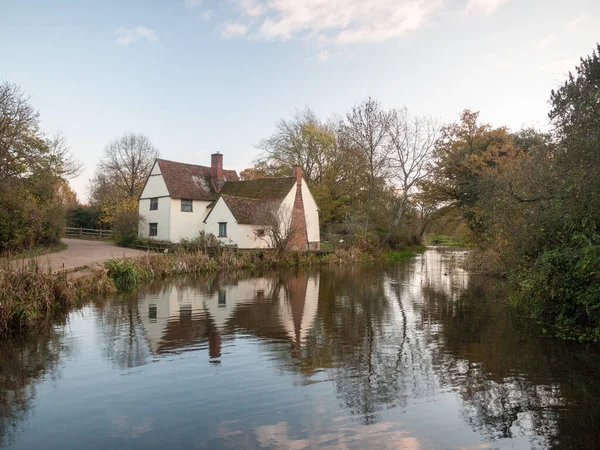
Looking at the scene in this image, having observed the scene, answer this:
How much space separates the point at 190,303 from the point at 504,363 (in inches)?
398

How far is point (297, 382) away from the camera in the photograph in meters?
7.32

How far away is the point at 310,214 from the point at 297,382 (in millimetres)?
31766

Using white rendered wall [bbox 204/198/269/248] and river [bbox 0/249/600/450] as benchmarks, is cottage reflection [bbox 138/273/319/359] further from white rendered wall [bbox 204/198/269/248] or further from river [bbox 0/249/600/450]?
white rendered wall [bbox 204/198/269/248]

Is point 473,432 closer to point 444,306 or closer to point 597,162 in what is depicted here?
point 597,162

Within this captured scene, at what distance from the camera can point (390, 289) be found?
18859 millimetres

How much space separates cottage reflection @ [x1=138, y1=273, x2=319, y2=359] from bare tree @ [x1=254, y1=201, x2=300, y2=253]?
360 inches

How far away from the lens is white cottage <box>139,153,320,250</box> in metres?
33.7

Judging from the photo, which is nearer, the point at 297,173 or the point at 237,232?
the point at 237,232

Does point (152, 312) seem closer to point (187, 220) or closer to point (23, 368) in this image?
point (23, 368)

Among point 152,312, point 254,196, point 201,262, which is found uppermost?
point 254,196

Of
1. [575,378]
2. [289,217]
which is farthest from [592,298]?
[289,217]

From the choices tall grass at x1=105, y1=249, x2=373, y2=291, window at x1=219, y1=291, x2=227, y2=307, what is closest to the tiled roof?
tall grass at x1=105, y1=249, x2=373, y2=291

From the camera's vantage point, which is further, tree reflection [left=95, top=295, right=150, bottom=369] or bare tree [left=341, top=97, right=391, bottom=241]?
bare tree [left=341, top=97, right=391, bottom=241]

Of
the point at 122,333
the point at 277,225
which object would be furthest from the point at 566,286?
the point at 277,225
